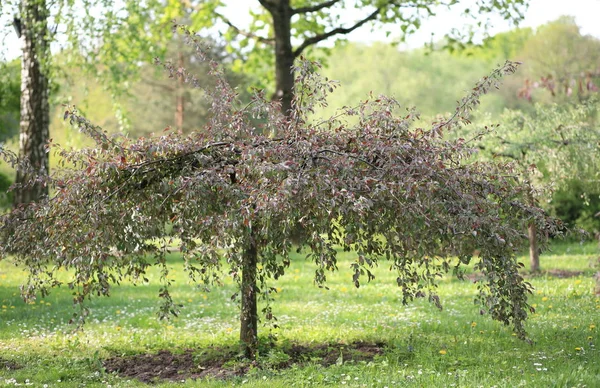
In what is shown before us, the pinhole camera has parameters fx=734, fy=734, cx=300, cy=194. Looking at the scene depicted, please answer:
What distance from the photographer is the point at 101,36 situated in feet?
48.7

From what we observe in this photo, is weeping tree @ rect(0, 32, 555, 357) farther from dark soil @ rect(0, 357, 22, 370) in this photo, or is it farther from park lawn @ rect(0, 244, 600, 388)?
dark soil @ rect(0, 357, 22, 370)

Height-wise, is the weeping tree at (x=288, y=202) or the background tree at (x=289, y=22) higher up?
the background tree at (x=289, y=22)

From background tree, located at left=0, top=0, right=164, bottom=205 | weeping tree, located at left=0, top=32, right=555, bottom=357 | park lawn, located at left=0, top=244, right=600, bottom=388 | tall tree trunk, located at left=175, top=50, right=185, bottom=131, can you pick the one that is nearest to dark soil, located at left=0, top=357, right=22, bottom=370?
park lawn, located at left=0, top=244, right=600, bottom=388

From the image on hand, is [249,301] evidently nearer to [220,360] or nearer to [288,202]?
[220,360]

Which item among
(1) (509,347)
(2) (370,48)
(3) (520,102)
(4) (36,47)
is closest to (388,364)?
(1) (509,347)

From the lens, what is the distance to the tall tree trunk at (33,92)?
45.9ft

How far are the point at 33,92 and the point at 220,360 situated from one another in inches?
388

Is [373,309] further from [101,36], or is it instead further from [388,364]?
[101,36]

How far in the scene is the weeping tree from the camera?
195 inches

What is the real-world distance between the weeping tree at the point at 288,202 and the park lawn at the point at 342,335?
0.59 meters

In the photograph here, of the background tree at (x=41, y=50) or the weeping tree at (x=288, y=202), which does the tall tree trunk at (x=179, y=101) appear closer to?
the background tree at (x=41, y=50)

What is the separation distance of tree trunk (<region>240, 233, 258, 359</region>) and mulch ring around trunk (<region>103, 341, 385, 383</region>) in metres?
0.13

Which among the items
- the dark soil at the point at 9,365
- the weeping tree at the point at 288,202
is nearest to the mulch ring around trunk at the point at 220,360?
the weeping tree at the point at 288,202

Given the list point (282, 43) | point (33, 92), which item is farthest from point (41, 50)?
point (282, 43)
